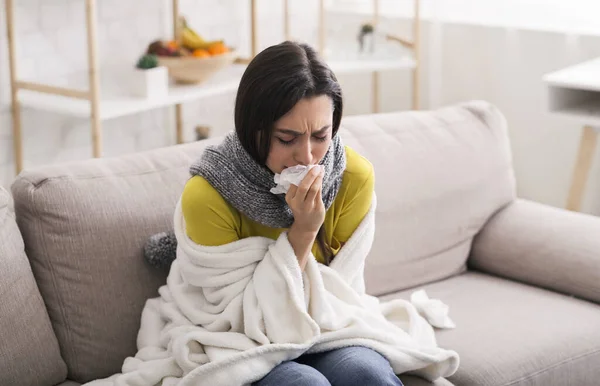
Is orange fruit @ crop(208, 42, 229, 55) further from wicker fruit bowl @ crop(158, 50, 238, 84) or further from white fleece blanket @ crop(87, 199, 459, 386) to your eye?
white fleece blanket @ crop(87, 199, 459, 386)

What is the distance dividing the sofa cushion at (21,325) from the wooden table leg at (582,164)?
189 cm

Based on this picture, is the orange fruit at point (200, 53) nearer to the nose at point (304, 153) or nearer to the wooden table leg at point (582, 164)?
the wooden table leg at point (582, 164)

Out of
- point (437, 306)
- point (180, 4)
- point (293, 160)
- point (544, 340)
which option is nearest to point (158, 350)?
point (293, 160)

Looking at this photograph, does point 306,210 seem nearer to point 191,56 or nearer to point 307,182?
point 307,182

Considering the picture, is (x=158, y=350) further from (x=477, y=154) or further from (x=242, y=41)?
(x=242, y=41)

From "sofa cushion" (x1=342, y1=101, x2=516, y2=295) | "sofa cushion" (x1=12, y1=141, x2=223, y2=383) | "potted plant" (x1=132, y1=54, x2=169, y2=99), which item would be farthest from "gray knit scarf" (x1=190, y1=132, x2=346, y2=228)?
"potted plant" (x1=132, y1=54, x2=169, y2=99)

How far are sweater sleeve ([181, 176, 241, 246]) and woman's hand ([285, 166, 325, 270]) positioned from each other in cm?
12

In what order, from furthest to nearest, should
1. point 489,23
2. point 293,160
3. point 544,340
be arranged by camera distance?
point 489,23 < point 544,340 < point 293,160

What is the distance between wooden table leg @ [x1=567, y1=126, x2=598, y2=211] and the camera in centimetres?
310

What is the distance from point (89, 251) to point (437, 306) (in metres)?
0.79

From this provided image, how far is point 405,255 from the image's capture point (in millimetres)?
2385

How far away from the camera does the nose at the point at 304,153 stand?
1775 mm

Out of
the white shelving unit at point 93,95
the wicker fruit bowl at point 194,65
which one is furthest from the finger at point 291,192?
the wicker fruit bowl at point 194,65

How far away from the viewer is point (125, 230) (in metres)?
2.00
